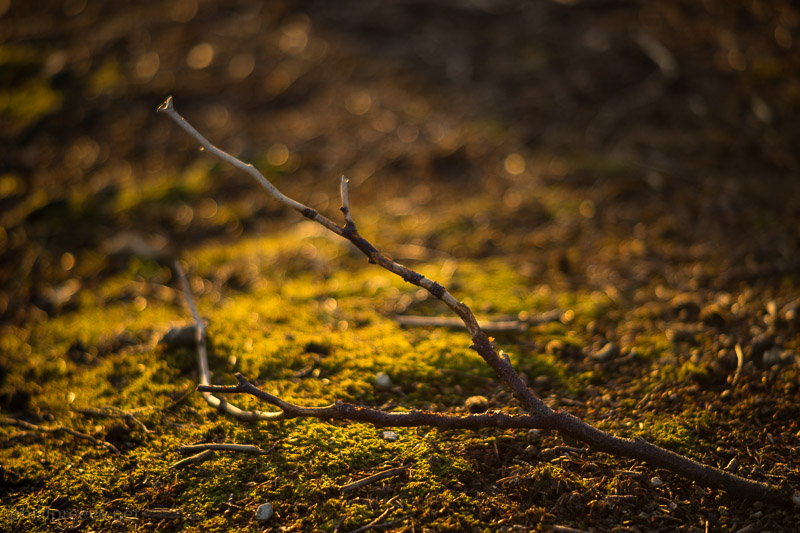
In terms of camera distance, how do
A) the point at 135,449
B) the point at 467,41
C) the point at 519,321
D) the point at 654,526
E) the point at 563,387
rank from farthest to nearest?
the point at 467,41, the point at 519,321, the point at 563,387, the point at 135,449, the point at 654,526

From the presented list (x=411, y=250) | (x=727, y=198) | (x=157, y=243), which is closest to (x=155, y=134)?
(x=157, y=243)

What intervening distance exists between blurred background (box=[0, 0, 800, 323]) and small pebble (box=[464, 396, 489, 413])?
5.10 ft

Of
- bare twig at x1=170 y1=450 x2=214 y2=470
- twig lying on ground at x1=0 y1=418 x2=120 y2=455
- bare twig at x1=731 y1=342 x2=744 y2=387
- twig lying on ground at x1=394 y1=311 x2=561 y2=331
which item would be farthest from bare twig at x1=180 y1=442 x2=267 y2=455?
bare twig at x1=731 y1=342 x2=744 y2=387

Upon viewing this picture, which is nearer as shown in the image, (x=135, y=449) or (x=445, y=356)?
(x=135, y=449)

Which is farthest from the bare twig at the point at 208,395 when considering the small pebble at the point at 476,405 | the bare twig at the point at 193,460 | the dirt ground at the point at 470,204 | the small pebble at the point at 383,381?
the small pebble at the point at 476,405

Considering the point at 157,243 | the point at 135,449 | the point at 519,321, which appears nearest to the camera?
the point at 135,449

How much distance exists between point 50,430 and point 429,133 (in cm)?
468

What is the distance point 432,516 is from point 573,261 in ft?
8.35

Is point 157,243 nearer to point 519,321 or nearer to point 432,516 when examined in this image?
point 519,321

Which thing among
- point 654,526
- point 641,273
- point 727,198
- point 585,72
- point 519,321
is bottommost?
point 654,526

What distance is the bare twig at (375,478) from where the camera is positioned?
202 cm

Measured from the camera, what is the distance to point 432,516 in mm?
1894

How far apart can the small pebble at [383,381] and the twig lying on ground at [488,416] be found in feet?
1.77

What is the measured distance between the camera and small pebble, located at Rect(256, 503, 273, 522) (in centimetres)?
192
